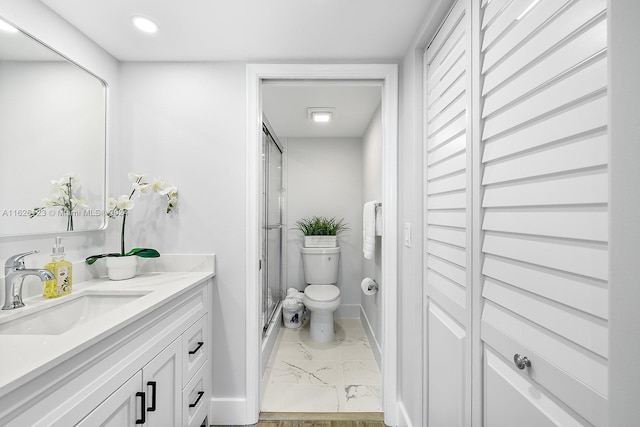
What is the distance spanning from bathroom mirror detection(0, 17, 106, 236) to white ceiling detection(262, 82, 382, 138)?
101cm

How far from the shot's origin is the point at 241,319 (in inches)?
71.5

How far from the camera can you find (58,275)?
129cm

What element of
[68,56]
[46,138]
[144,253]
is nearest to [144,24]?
[68,56]

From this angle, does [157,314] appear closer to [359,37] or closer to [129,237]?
[129,237]

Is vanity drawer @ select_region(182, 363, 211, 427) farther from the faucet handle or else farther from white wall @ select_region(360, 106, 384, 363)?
white wall @ select_region(360, 106, 384, 363)

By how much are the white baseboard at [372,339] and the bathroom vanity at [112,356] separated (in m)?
1.29

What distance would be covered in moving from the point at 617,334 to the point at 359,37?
61.8 inches

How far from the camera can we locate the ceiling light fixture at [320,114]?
110 inches

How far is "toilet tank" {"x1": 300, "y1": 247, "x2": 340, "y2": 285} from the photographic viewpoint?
3.38 meters

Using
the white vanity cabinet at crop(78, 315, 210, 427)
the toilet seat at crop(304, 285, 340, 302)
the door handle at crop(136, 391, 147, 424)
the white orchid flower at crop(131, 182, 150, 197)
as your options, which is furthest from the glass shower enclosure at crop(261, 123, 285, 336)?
the door handle at crop(136, 391, 147, 424)

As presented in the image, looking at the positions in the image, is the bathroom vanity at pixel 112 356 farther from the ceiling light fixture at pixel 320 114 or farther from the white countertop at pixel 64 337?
the ceiling light fixture at pixel 320 114

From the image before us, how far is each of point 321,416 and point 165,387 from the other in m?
1.01

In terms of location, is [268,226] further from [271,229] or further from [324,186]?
[324,186]

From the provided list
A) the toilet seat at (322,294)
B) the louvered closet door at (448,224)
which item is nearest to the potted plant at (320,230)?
the toilet seat at (322,294)
